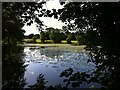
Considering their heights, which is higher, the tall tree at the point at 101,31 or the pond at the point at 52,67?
the tall tree at the point at 101,31

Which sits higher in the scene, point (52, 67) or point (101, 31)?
point (101, 31)

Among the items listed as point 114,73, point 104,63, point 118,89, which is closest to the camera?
point 118,89

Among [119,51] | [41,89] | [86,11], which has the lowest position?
[41,89]

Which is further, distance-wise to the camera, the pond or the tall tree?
the pond

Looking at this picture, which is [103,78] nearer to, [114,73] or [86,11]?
[114,73]

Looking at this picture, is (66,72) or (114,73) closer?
(114,73)

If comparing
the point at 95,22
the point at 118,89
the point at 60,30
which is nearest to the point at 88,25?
the point at 95,22

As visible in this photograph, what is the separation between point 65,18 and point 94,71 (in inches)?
41.4

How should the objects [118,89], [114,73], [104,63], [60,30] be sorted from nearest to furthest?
1. [118,89]
2. [114,73]
3. [104,63]
4. [60,30]

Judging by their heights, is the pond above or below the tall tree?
below

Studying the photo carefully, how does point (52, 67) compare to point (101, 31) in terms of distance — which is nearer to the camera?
point (101, 31)

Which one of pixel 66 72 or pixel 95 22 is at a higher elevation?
pixel 95 22

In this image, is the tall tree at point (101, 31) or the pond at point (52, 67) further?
the pond at point (52, 67)

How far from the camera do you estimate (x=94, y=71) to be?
4.33m
